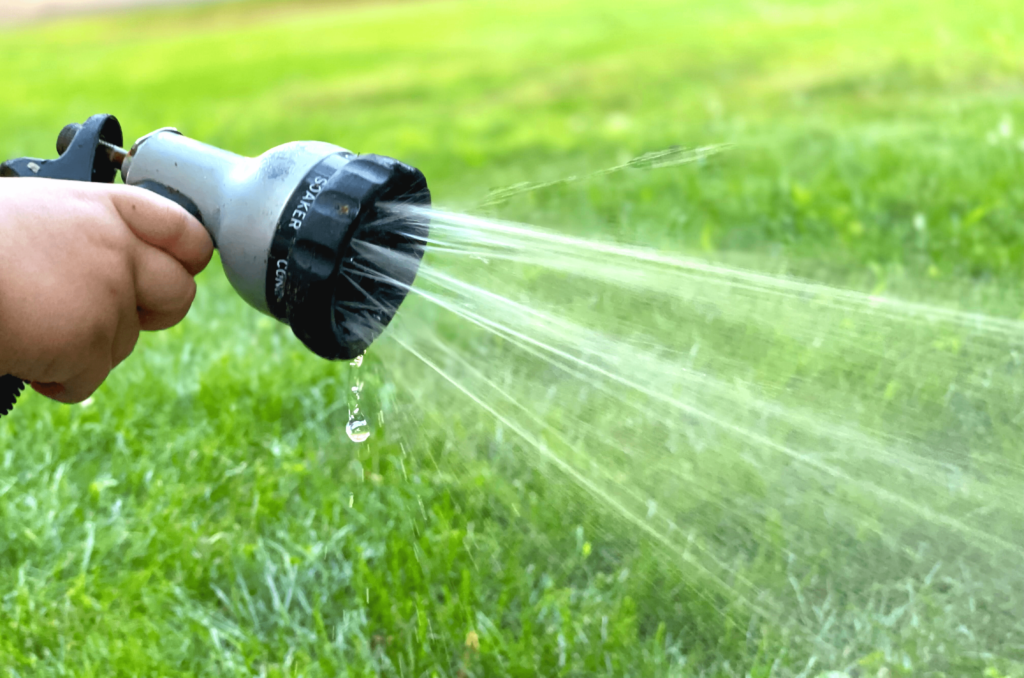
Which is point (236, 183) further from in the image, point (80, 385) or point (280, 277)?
point (80, 385)

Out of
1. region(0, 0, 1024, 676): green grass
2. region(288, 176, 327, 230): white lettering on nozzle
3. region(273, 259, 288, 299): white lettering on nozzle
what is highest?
region(288, 176, 327, 230): white lettering on nozzle

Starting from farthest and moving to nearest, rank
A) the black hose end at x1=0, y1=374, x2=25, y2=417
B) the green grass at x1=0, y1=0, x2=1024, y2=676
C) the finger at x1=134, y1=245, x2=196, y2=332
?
the green grass at x1=0, y1=0, x2=1024, y2=676
the black hose end at x1=0, y1=374, x2=25, y2=417
the finger at x1=134, y1=245, x2=196, y2=332

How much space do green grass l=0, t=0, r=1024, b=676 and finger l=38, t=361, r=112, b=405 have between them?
448mm

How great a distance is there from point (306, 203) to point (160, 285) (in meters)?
0.26

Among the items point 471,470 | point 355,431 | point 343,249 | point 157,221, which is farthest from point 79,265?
point 471,470

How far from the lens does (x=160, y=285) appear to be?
4.44ft

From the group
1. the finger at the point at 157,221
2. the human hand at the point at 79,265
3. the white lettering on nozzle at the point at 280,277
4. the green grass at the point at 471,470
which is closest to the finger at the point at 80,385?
the human hand at the point at 79,265

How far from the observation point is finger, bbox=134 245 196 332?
1334mm

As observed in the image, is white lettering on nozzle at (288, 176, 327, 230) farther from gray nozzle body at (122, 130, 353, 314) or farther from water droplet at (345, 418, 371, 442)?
water droplet at (345, 418, 371, 442)

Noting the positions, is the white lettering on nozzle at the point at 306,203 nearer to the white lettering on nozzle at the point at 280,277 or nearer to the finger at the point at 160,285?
the white lettering on nozzle at the point at 280,277

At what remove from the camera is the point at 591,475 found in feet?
5.87

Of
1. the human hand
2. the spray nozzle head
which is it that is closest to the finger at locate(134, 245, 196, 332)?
the human hand

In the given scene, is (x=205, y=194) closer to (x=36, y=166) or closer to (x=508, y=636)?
(x=36, y=166)

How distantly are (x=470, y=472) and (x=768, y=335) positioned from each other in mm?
655
